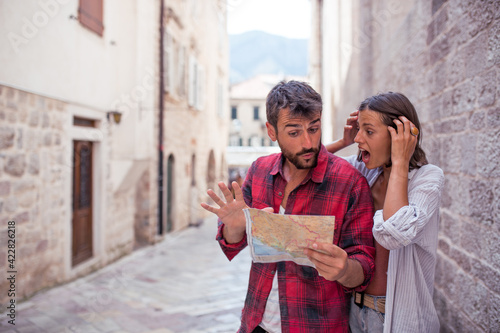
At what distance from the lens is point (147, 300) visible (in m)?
5.39

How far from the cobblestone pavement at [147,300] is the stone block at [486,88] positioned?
3.09 metres

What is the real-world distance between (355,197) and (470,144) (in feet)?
4.67

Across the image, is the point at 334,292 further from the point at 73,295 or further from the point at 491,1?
the point at 73,295

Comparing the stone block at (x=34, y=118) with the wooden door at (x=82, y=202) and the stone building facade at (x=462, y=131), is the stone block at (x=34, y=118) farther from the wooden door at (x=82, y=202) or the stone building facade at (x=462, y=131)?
the stone building facade at (x=462, y=131)

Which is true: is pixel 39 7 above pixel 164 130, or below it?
above

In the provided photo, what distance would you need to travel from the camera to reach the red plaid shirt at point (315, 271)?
167 centimetres

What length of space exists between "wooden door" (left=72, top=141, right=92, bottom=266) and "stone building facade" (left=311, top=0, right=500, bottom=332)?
4959 millimetres

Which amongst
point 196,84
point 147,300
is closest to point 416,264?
point 147,300

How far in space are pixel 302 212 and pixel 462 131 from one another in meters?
1.66

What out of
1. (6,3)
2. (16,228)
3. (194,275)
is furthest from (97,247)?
(6,3)

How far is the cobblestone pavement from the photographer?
4363mm

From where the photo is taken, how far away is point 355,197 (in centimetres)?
171

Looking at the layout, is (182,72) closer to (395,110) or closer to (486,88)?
(486,88)

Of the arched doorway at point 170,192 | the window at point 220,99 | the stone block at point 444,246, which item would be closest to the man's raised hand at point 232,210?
the stone block at point 444,246
